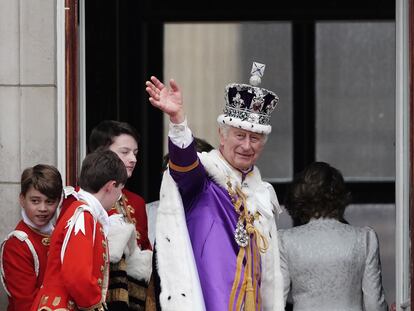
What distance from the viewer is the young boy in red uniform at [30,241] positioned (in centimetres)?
586

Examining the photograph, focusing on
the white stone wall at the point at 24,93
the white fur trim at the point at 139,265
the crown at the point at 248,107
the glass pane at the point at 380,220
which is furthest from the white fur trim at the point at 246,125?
the glass pane at the point at 380,220

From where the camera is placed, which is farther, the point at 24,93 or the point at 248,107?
the point at 24,93

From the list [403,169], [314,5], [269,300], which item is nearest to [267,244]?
[269,300]

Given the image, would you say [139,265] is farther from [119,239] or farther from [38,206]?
[38,206]

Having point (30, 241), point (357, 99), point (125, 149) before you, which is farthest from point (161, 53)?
point (30, 241)

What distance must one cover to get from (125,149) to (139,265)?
0.57 metres

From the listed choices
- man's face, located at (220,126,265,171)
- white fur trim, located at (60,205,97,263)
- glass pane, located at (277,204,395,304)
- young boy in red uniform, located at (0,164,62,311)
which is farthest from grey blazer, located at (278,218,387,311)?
glass pane, located at (277,204,395,304)

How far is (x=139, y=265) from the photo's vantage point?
5.98 meters

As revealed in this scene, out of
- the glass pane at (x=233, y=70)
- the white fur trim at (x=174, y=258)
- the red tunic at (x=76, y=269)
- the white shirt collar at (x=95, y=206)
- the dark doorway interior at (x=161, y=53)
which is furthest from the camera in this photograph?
the glass pane at (x=233, y=70)

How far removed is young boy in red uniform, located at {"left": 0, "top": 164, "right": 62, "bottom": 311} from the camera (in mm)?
5863

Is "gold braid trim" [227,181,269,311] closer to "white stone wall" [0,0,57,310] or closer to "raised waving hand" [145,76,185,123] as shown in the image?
"raised waving hand" [145,76,185,123]

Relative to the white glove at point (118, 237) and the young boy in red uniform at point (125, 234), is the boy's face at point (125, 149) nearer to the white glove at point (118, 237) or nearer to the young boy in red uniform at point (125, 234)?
the young boy in red uniform at point (125, 234)

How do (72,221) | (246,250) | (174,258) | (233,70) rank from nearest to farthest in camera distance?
1. (72,221)
2. (174,258)
3. (246,250)
4. (233,70)

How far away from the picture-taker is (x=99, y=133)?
248 inches
